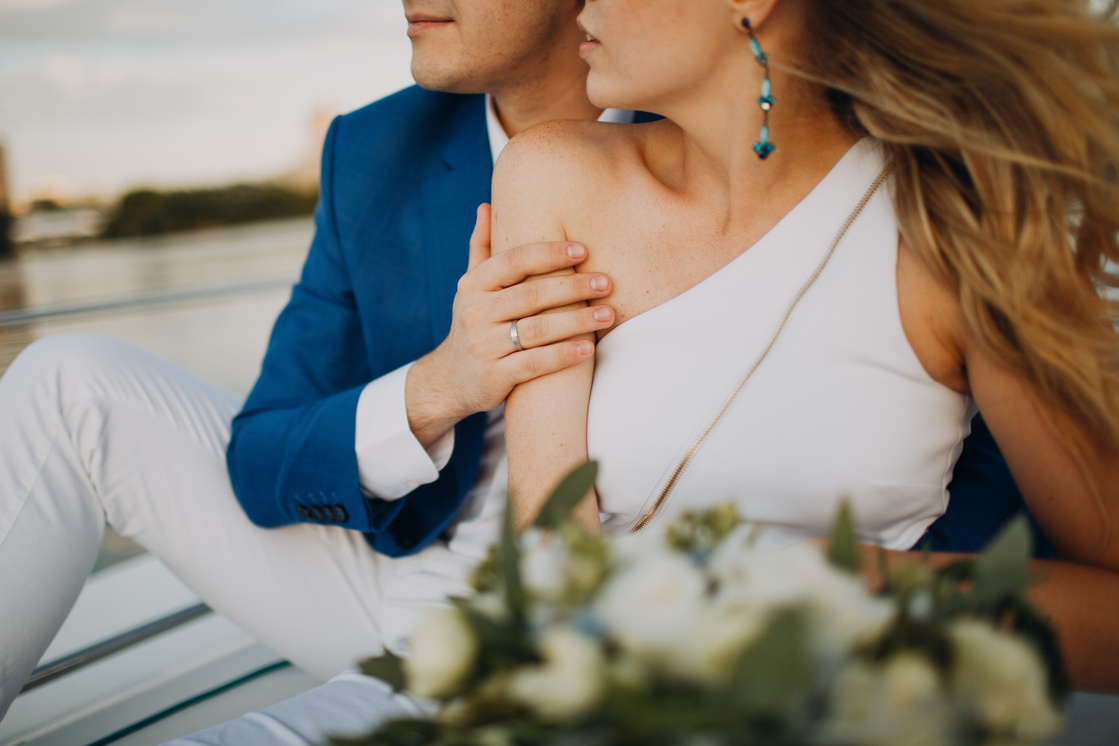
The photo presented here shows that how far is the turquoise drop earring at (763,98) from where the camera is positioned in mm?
1041

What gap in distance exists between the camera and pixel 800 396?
112cm

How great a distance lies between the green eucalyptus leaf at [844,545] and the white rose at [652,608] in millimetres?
123

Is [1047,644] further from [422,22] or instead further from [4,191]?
[4,191]

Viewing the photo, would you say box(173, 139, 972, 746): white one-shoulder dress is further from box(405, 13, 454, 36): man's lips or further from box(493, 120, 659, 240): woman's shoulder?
box(405, 13, 454, 36): man's lips

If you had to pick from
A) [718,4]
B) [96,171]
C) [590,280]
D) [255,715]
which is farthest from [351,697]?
[96,171]

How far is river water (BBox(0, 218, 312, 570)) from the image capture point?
8.08 feet

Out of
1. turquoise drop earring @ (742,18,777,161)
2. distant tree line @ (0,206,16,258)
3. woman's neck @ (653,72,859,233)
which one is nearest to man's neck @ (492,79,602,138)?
woman's neck @ (653,72,859,233)

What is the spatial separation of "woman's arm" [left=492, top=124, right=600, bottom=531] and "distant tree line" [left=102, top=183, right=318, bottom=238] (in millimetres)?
9593

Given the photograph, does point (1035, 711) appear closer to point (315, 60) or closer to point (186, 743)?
point (186, 743)

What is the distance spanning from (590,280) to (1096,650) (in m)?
0.82

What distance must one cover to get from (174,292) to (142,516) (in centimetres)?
121

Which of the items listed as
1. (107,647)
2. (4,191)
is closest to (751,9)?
(107,647)

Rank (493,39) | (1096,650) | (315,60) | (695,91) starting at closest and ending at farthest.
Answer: (1096,650) → (695,91) → (493,39) → (315,60)

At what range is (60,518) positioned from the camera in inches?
52.3
